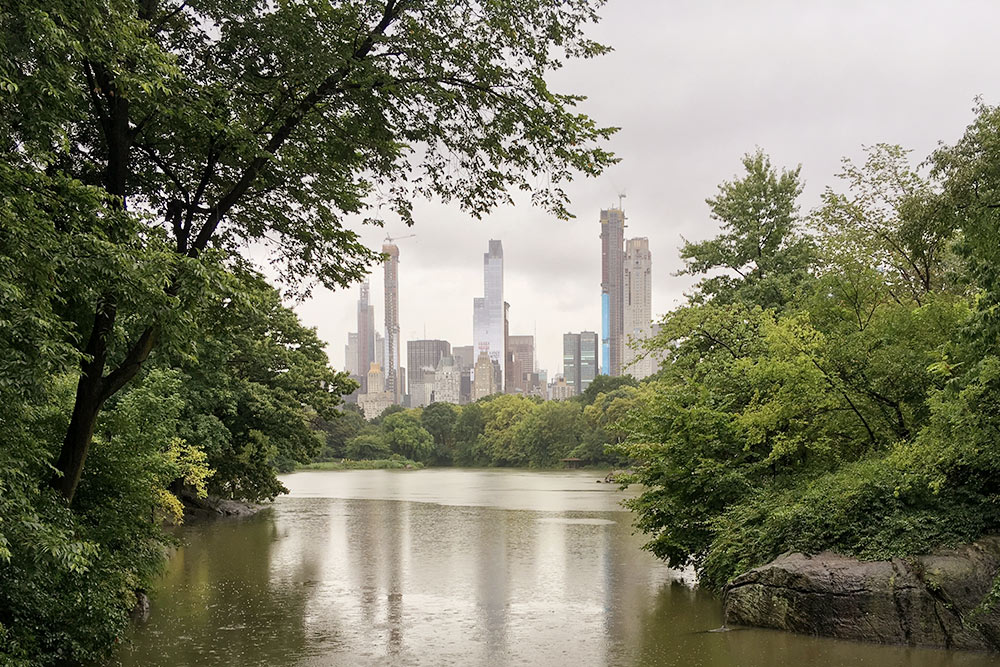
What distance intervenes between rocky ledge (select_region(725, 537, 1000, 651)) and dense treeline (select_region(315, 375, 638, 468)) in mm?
60488

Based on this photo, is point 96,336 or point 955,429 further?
point 955,429

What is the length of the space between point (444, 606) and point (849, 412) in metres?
7.47

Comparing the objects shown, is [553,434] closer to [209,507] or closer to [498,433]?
[498,433]

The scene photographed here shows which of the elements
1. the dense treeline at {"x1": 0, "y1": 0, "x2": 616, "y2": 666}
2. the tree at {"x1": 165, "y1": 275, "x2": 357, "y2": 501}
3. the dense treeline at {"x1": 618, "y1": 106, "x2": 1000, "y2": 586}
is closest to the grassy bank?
the tree at {"x1": 165, "y1": 275, "x2": 357, "y2": 501}

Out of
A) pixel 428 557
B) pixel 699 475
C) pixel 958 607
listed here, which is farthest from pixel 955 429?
pixel 428 557

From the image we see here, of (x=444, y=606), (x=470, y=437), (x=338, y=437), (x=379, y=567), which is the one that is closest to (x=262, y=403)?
(x=379, y=567)

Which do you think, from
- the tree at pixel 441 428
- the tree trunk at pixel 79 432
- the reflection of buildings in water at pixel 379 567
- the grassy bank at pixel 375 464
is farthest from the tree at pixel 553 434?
the tree trunk at pixel 79 432

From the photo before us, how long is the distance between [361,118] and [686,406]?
882 centimetres

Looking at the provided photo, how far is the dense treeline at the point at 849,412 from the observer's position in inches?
405

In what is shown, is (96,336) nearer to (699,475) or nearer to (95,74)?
(95,74)

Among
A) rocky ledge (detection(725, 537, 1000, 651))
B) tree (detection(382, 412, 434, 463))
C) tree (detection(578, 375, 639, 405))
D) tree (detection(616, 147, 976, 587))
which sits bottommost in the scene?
tree (detection(382, 412, 434, 463))

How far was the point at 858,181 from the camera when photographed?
22.4 m

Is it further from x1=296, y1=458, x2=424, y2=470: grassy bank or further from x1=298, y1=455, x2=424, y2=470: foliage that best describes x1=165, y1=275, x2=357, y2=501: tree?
x1=296, y1=458, x2=424, y2=470: grassy bank

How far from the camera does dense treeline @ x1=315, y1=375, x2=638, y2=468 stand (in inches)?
3157
